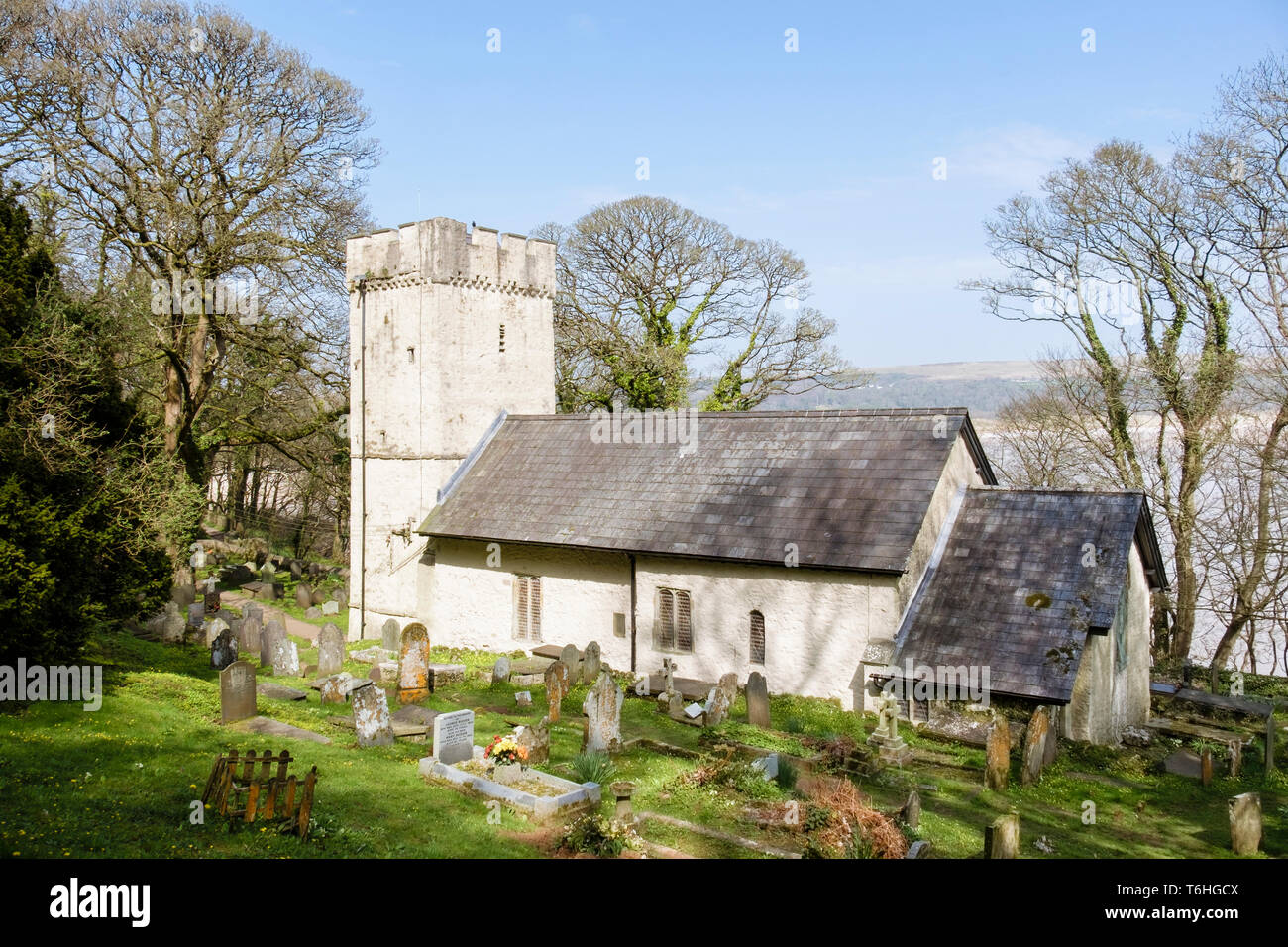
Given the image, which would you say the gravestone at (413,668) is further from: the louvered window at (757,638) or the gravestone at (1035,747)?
the gravestone at (1035,747)

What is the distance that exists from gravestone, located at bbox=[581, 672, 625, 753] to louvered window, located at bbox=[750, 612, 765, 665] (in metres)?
5.17

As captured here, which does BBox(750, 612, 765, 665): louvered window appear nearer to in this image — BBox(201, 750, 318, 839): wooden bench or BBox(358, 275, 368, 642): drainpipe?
BBox(201, 750, 318, 839): wooden bench

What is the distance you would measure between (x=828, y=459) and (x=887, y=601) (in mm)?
3834

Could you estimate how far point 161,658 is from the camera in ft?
63.2

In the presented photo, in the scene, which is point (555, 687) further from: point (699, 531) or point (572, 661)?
point (699, 531)

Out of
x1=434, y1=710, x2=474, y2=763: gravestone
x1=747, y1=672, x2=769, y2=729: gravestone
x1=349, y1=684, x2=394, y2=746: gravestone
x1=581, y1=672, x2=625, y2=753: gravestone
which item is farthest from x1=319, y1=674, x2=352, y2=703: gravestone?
x1=747, y1=672, x2=769, y2=729: gravestone

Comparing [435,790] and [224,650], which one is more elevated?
[224,650]

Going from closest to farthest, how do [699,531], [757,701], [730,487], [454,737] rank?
[454,737]
[757,701]
[699,531]
[730,487]

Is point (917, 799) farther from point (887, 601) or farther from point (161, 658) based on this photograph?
point (161, 658)

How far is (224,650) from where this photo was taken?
19234mm

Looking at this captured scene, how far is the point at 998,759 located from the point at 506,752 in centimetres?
762

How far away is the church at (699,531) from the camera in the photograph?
17156 mm

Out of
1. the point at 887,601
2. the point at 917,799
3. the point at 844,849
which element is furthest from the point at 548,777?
the point at 887,601

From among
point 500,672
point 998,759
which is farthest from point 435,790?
point 998,759
